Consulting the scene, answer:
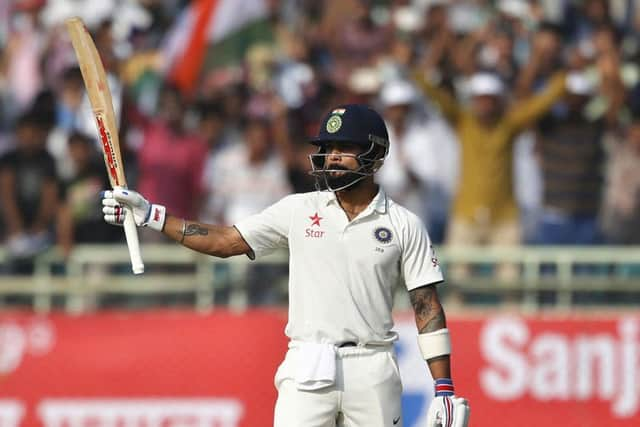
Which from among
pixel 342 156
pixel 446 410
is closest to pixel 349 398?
pixel 446 410

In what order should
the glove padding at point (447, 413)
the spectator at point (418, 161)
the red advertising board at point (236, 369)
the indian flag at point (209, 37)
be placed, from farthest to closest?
the indian flag at point (209, 37), the spectator at point (418, 161), the red advertising board at point (236, 369), the glove padding at point (447, 413)

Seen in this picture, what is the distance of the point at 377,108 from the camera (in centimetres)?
1195

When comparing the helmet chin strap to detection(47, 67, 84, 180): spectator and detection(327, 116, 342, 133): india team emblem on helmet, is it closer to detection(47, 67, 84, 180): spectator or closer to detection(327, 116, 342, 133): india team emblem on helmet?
detection(327, 116, 342, 133): india team emblem on helmet

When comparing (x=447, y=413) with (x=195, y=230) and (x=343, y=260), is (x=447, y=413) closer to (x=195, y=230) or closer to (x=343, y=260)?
(x=343, y=260)

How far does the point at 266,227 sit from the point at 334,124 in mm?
577

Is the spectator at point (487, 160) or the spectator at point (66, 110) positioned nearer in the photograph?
the spectator at point (487, 160)

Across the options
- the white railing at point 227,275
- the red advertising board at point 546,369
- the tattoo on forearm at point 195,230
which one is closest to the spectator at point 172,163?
the white railing at point 227,275

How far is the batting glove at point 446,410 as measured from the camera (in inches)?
259

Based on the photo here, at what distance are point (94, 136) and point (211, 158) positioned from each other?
3.23ft

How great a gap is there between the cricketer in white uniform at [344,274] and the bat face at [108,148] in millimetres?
318

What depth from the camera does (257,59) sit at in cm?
1273

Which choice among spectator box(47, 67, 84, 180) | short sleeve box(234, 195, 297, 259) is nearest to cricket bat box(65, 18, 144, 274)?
short sleeve box(234, 195, 297, 259)

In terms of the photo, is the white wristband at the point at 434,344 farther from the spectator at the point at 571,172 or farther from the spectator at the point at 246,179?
the spectator at the point at 246,179

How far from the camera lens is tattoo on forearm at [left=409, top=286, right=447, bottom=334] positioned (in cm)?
675
